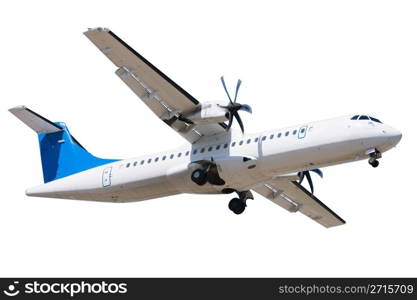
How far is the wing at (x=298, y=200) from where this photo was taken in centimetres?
3119

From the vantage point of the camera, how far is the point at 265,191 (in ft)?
103

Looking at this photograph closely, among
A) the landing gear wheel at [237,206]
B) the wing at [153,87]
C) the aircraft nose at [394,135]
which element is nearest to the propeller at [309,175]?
the landing gear wheel at [237,206]

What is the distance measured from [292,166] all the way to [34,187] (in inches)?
377

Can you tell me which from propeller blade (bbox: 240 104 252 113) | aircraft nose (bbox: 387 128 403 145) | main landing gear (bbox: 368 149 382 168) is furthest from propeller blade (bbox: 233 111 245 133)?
aircraft nose (bbox: 387 128 403 145)

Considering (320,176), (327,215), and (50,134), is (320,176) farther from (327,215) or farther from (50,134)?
(50,134)

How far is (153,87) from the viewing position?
1105 inches

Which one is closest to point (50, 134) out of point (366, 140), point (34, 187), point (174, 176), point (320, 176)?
point (34, 187)

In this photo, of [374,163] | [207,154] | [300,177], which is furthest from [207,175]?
[374,163]

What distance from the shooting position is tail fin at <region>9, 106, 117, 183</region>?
103 feet

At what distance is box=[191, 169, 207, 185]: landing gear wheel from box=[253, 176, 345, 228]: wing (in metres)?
2.75

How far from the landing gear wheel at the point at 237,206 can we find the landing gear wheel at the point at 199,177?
7.78ft

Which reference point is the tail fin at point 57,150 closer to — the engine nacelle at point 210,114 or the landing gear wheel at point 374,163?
the engine nacelle at point 210,114

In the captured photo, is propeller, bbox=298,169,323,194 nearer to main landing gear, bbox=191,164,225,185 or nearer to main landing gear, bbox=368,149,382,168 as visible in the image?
main landing gear, bbox=191,164,225,185

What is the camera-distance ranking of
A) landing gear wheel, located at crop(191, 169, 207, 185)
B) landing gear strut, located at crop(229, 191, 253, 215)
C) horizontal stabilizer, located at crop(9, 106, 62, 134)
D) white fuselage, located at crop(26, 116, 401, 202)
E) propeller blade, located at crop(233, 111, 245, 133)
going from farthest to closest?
horizontal stabilizer, located at crop(9, 106, 62, 134) → landing gear strut, located at crop(229, 191, 253, 215) → landing gear wheel, located at crop(191, 169, 207, 185) → propeller blade, located at crop(233, 111, 245, 133) → white fuselage, located at crop(26, 116, 401, 202)
